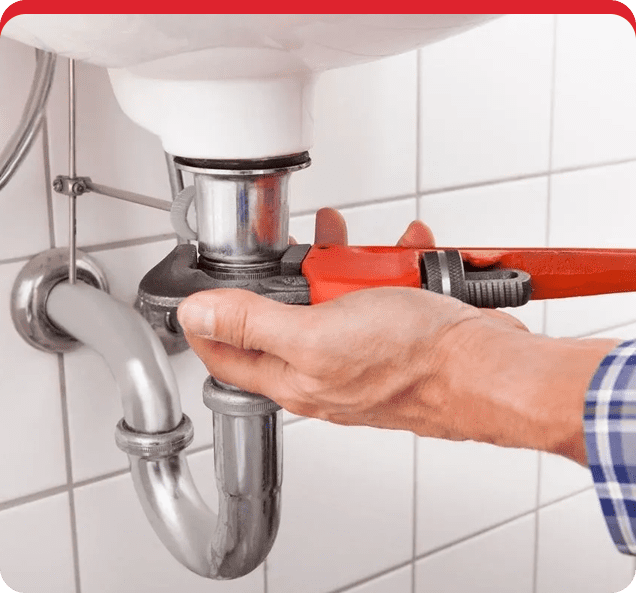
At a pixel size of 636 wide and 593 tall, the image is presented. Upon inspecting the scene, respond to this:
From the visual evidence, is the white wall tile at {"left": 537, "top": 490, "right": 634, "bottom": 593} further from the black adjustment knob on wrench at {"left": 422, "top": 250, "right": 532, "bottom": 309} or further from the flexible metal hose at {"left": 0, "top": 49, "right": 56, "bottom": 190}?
the flexible metal hose at {"left": 0, "top": 49, "right": 56, "bottom": 190}

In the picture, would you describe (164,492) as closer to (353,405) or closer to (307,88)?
(353,405)

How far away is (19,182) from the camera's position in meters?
0.71

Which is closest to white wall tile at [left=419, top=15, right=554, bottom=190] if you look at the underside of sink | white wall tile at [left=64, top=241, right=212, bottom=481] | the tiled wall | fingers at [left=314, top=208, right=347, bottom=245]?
the tiled wall

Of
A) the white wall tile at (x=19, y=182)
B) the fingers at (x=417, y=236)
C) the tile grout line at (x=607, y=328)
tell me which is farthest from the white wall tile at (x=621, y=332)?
the white wall tile at (x=19, y=182)

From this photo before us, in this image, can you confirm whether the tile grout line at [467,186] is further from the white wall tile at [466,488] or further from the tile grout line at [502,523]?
the tile grout line at [502,523]

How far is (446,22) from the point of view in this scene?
500mm

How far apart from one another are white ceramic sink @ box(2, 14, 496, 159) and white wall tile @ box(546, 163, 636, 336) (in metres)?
0.56

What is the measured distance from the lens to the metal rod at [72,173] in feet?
2.23

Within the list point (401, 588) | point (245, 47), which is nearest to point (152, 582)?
point (401, 588)

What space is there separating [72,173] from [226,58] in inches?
9.6

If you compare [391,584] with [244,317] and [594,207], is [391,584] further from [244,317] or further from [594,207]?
[244,317]

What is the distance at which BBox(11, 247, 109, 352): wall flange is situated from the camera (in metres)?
0.72

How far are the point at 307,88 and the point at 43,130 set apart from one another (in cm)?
24

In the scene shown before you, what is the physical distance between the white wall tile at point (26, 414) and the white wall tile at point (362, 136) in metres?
0.26
